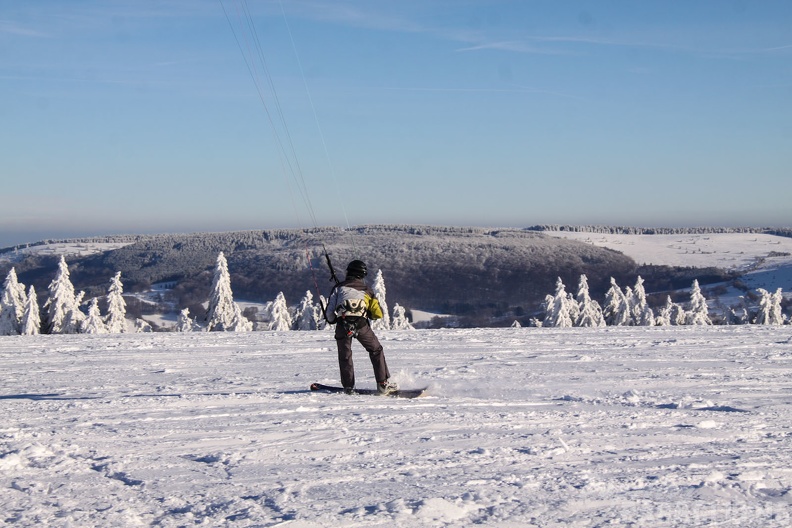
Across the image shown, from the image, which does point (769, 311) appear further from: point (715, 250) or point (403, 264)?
point (715, 250)

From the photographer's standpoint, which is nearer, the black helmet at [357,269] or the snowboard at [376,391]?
the snowboard at [376,391]

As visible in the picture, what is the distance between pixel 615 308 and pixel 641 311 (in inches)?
80.6

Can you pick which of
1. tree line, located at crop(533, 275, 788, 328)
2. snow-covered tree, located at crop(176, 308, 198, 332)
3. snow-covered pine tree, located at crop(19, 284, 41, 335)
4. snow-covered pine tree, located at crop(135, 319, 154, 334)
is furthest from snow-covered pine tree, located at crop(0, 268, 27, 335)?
tree line, located at crop(533, 275, 788, 328)

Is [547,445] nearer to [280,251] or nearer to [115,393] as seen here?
[115,393]

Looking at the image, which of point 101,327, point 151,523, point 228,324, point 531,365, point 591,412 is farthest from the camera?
point 228,324

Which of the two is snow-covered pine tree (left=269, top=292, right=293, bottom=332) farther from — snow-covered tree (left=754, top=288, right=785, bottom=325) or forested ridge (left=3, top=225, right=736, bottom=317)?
forested ridge (left=3, top=225, right=736, bottom=317)

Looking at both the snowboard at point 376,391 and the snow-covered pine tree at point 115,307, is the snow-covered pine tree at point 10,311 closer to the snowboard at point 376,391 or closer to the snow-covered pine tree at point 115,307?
the snow-covered pine tree at point 115,307

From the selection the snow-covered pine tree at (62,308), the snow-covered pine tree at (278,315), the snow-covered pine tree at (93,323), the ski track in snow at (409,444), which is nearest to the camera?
the ski track in snow at (409,444)

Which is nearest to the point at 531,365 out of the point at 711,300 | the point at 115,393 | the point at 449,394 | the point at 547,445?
the point at 449,394

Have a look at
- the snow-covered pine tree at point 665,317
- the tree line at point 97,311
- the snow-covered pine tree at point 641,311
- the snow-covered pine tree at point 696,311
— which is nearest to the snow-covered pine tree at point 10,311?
the tree line at point 97,311

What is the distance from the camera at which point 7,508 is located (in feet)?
15.3

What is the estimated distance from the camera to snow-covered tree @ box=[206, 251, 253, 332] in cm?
3775

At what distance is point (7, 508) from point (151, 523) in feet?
3.54

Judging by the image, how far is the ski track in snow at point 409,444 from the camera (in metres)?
4.60
